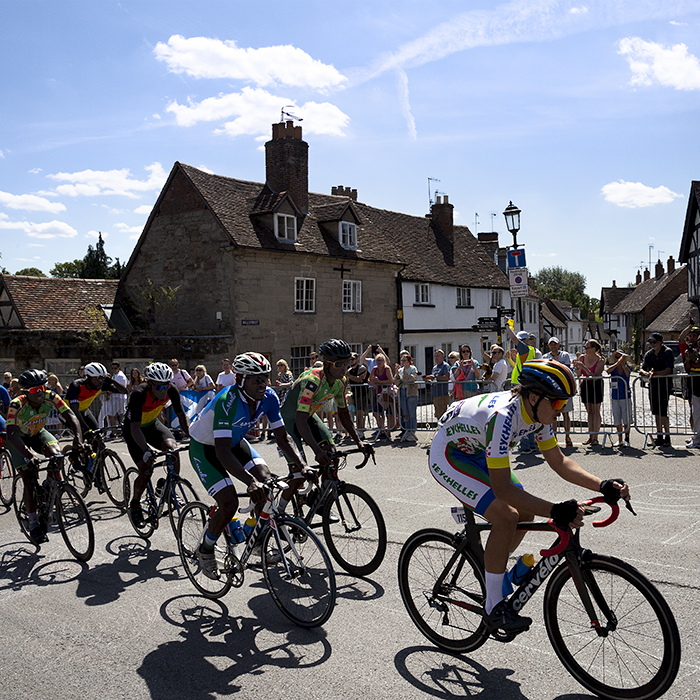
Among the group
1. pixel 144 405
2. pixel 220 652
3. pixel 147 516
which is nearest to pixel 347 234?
pixel 144 405

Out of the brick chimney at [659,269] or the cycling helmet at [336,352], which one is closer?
the cycling helmet at [336,352]

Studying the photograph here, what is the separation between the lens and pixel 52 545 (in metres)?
7.64

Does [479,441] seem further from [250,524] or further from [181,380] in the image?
[181,380]

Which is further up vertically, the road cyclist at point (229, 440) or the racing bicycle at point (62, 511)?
the road cyclist at point (229, 440)

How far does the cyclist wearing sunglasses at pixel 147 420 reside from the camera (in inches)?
284

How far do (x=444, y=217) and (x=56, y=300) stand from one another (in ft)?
73.4

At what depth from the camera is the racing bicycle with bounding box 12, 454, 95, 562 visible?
6.90 m

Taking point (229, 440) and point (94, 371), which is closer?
point (229, 440)

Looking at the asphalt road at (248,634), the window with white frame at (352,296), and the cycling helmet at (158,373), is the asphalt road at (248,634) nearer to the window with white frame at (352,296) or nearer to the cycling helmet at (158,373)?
the cycling helmet at (158,373)

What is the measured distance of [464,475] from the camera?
429cm

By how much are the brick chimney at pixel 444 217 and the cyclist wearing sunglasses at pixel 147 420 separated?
33974mm

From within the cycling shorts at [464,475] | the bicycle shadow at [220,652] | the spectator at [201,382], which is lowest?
the bicycle shadow at [220,652]

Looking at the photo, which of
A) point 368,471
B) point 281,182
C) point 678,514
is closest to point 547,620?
point 678,514

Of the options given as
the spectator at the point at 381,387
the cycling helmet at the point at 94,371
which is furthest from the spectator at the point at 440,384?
the cycling helmet at the point at 94,371
